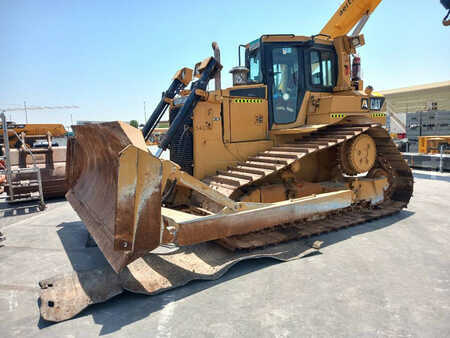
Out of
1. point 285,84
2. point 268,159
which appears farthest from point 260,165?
point 285,84

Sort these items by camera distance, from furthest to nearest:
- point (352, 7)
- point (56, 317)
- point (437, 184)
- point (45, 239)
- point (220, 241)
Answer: point (437, 184) < point (352, 7) < point (45, 239) < point (220, 241) < point (56, 317)

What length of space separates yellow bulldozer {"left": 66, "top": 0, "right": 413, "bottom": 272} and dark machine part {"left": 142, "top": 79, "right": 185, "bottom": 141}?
0.02 meters

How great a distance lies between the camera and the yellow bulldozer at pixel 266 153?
13.0ft

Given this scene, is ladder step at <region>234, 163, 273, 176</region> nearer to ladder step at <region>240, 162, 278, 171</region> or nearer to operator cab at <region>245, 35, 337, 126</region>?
ladder step at <region>240, 162, 278, 171</region>

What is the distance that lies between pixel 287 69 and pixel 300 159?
62.6 inches

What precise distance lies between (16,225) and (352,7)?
Answer: 9130mm

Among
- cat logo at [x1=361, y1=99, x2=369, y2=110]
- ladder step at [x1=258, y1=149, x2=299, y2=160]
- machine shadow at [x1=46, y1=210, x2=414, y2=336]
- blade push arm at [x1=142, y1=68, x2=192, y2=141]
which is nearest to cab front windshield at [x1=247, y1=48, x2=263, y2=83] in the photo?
blade push arm at [x1=142, y1=68, x2=192, y2=141]

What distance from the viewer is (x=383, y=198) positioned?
6297 millimetres

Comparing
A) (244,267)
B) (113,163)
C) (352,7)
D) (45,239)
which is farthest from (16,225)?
(352,7)

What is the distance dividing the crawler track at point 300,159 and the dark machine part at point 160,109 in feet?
6.18

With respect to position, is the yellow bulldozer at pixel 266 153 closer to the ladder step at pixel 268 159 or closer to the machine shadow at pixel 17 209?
the ladder step at pixel 268 159

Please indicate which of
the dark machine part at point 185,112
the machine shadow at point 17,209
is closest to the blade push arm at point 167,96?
the dark machine part at point 185,112

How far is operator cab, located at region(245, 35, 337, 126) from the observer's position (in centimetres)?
549

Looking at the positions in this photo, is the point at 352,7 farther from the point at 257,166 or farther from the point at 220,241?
the point at 220,241
